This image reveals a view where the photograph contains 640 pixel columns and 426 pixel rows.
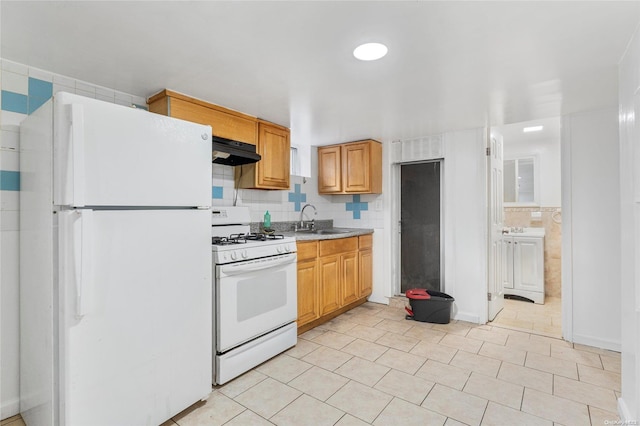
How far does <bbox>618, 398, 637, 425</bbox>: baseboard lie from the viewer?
66.3 inches

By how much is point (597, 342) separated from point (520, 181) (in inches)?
110

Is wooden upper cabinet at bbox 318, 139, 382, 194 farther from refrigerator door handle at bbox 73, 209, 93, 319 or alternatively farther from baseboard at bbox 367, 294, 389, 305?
refrigerator door handle at bbox 73, 209, 93, 319

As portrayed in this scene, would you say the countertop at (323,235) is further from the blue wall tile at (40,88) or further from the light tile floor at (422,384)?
the blue wall tile at (40,88)

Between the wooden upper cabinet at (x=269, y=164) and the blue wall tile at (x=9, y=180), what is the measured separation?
1617mm

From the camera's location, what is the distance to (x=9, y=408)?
185 cm

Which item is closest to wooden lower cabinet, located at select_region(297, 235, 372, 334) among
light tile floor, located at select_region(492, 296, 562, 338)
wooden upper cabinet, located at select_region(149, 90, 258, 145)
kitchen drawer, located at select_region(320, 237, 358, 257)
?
kitchen drawer, located at select_region(320, 237, 358, 257)

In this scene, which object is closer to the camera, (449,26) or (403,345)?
(449,26)

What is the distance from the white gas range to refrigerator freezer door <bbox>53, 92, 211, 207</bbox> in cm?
55

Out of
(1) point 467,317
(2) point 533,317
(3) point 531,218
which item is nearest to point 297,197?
(1) point 467,317

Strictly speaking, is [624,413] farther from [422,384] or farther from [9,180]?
[9,180]

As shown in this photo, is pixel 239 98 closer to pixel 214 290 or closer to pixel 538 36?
pixel 214 290

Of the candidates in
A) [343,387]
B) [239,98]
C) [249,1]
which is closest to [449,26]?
[249,1]

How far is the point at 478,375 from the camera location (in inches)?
89.9

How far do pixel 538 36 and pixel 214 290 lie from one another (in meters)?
2.39
